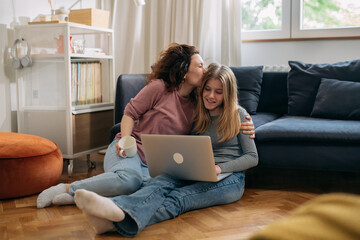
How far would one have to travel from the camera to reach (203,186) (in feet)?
7.04

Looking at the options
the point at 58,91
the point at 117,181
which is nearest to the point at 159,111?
the point at 117,181

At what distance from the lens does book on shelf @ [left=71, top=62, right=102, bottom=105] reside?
10.0 ft

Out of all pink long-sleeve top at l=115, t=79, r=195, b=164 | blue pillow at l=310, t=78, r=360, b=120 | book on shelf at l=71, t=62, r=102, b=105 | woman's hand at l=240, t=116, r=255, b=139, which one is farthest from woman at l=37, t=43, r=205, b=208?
blue pillow at l=310, t=78, r=360, b=120

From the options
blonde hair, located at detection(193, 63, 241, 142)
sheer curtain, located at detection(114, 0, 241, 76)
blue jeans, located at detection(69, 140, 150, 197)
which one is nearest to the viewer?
blue jeans, located at detection(69, 140, 150, 197)

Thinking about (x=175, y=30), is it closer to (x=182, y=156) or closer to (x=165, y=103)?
(x=165, y=103)

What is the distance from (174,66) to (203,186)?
27.3 inches

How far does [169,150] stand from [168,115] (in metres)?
0.36

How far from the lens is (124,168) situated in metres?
2.20

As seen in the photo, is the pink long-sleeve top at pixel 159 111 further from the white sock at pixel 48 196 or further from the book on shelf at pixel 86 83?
the book on shelf at pixel 86 83

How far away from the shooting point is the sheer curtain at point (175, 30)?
3.68 m

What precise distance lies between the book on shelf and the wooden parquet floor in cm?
89

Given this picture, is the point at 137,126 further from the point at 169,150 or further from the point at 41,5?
the point at 41,5

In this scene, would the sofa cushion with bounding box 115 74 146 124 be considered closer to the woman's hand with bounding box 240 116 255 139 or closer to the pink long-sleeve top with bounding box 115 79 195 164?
the pink long-sleeve top with bounding box 115 79 195 164

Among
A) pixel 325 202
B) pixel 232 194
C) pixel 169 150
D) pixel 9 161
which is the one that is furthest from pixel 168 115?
pixel 325 202
